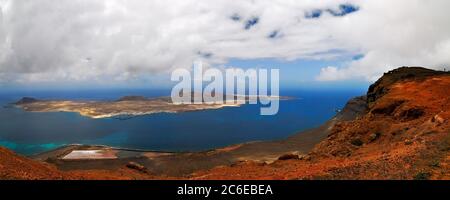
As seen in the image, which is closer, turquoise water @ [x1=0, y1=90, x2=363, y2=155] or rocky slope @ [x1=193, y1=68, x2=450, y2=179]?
rocky slope @ [x1=193, y1=68, x2=450, y2=179]

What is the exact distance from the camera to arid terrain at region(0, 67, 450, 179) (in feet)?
65.5

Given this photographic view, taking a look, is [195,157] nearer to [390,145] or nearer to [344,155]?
[344,155]

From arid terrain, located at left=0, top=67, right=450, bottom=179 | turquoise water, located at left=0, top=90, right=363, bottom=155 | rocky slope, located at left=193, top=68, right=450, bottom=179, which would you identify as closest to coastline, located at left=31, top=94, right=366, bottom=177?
arid terrain, located at left=0, top=67, right=450, bottom=179

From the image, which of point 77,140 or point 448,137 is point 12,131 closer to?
point 77,140

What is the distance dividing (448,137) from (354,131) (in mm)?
13487

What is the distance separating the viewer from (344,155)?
30688 millimetres

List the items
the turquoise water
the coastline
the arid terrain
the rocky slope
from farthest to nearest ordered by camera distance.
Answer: the turquoise water < the coastline < the arid terrain < the rocky slope

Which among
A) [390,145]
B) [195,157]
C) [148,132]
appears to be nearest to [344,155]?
[390,145]

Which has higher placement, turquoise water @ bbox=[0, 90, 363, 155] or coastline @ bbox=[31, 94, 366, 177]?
coastline @ bbox=[31, 94, 366, 177]

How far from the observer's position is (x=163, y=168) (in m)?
41.8

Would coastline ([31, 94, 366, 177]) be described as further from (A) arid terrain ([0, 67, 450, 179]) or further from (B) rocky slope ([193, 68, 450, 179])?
(B) rocky slope ([193, 68, 450, 179])
